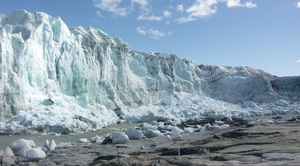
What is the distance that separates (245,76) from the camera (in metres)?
53.1

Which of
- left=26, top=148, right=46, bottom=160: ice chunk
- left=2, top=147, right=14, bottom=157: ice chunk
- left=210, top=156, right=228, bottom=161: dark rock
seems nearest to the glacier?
left=2, top=147, right=14, bottom=157: ice chunk

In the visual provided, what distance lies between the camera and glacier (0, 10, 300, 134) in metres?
22.6

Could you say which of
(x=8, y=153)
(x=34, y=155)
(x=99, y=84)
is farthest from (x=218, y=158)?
(x=99, y=84)

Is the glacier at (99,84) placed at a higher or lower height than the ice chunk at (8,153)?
higher

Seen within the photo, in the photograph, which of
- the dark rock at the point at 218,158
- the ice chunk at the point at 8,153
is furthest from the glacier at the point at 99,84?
the dark rock at the point at 218,158

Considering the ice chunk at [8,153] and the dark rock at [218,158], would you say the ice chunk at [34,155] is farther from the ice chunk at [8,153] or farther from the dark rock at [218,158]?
the dark rock at [218,158]

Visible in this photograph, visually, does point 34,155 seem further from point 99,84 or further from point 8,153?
point 99,84

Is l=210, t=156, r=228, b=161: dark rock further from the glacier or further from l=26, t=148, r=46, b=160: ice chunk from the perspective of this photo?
the glacier

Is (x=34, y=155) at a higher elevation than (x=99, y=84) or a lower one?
lower

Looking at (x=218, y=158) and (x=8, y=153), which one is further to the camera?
(x=8, y=153)

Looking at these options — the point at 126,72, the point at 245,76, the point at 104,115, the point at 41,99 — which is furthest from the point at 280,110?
the point at 41,99

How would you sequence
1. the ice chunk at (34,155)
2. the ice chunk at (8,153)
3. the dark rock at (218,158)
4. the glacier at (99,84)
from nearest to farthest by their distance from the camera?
the dark rock at (218,158) → the ice chunk at (34,155) → the ice chunk at (8,153) → the glacier at (99,84)

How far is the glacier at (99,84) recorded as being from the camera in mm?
22594

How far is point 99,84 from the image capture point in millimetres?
33688
